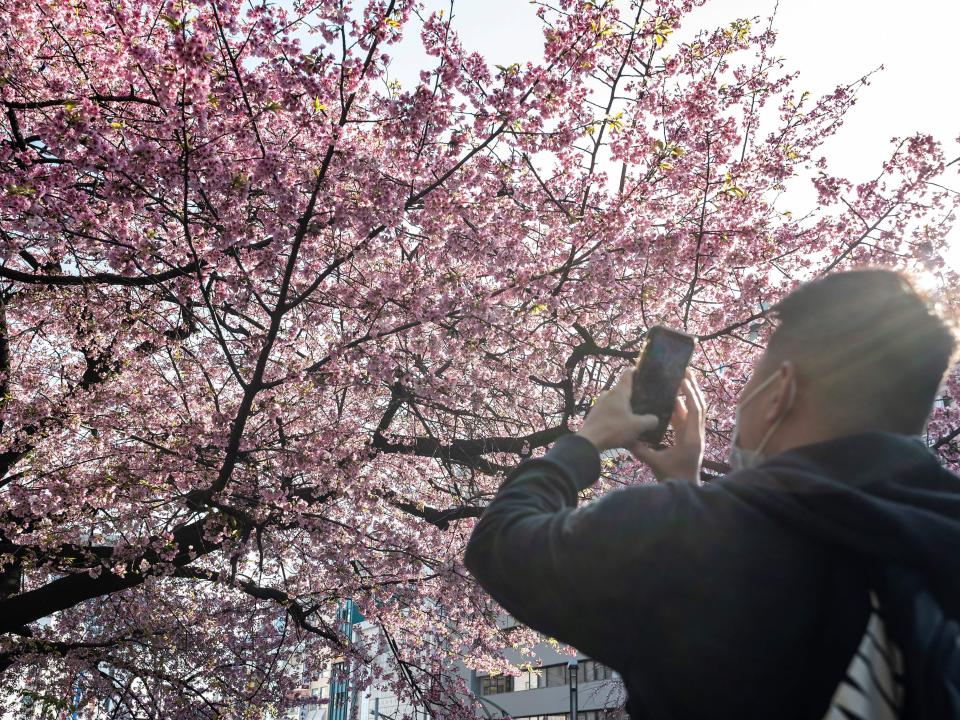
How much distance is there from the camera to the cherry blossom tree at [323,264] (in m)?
6.24

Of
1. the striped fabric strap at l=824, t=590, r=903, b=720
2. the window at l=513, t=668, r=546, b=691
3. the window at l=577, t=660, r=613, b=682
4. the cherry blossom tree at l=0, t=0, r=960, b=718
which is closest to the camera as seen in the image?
the striped fabric strap at l=824, t=590, r=903, b=720

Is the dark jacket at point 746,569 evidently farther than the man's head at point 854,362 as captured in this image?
No

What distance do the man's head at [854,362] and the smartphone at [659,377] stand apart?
12.2 inches

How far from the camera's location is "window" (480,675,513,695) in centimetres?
3844

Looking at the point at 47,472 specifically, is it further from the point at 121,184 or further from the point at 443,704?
the point at 443,704

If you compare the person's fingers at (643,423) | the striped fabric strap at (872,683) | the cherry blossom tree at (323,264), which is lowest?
the striped fabric strap at (872,683)

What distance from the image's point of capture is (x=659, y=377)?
5.55 ft

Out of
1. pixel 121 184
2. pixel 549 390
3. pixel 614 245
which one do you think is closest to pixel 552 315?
pixel 614 245

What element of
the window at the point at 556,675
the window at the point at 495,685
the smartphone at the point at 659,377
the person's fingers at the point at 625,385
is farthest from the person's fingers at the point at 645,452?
the window at the point at 495,685

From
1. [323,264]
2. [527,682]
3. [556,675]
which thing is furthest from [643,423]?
[527,682]

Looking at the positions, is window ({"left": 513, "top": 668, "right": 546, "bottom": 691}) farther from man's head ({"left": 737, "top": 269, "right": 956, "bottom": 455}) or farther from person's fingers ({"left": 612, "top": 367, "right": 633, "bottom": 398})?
man's head ({"left": 737, "top": 269, "right": 956, "bottom": 455})

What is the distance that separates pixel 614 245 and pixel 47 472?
23.5 ft

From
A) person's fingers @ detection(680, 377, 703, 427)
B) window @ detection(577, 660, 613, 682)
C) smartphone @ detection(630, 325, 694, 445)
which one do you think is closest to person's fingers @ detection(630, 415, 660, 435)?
smartphone @ detection(630, 325, 694, 445)

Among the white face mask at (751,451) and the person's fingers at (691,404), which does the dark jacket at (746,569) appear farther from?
the person's fingers at (691,404)
